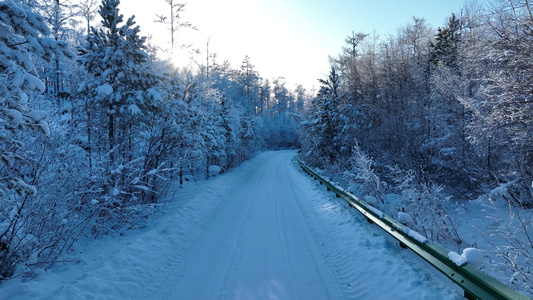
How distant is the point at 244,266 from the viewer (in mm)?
5418

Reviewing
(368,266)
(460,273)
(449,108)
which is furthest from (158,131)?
(449,108)

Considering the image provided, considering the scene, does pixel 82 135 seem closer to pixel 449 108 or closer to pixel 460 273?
pixel 460 273

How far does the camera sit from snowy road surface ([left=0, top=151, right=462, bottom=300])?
4258mm

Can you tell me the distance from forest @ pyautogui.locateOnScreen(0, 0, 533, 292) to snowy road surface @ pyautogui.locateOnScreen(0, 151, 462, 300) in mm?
845

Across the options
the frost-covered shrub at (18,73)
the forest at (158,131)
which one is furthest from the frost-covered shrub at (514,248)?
the frost-covered shrub at (18,73)

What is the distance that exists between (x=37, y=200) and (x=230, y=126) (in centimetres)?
2025

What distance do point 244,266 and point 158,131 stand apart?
22.3ft

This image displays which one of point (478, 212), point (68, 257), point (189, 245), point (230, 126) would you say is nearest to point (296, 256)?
point (189, 245)

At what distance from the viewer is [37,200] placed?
4812 millimetres

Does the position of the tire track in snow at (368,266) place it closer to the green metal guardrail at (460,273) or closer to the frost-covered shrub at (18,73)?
the green metal guardrail at (460,273)

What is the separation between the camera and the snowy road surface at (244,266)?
426 cm

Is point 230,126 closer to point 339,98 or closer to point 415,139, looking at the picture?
point 339,98

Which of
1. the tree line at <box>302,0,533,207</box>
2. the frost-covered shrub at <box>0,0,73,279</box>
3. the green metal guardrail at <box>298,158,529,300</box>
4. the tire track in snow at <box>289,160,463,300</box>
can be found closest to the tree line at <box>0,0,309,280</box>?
the frost-covered shrub at <box>0,0,73,279</box>

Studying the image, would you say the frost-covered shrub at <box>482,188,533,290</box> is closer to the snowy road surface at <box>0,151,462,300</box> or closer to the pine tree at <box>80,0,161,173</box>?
the snowy road surface at <box>0,151,462,300</box>
